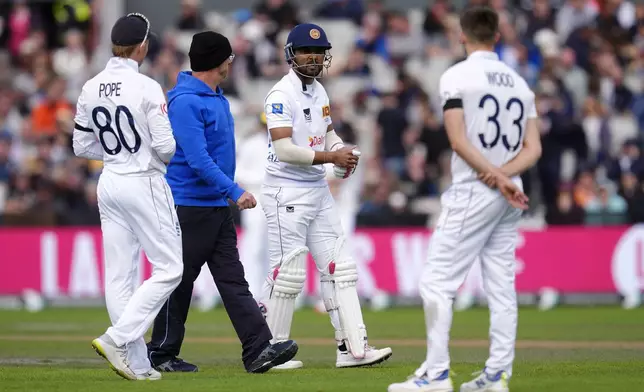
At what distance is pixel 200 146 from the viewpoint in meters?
10.8

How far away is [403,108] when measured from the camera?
24156 mm

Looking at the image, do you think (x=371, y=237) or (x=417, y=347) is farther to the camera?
(x=371, y=237)

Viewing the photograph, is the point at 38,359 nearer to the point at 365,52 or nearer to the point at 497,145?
the point at 497,145

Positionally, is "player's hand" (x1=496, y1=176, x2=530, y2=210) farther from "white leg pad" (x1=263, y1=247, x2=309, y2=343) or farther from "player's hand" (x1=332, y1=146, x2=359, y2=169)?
"white leg pad" (x1=263, y1=247, x2=309, y2=343)

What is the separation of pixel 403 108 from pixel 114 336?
1481 cm

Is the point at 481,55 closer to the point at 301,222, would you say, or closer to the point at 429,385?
the point at 429,385

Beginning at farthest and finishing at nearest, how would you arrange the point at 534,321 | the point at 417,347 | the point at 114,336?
the point at 534,321, the point at 417,347, the point at 114,336

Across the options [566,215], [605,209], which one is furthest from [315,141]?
[605,209]

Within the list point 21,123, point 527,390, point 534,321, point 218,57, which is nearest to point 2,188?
Result: point 21,123

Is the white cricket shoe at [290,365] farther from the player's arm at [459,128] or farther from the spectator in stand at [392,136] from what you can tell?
the spectator in stand at [392,136]

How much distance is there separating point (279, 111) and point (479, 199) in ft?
8.52

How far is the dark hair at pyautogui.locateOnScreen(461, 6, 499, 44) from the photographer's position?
→ 29.6 feet

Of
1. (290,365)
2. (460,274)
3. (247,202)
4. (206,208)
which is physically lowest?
(290,365)

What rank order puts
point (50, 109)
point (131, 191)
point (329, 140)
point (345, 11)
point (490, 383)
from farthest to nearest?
point (345, 11), point (50, 109), point (329, 140), point (131, 191), point (490, 383)
